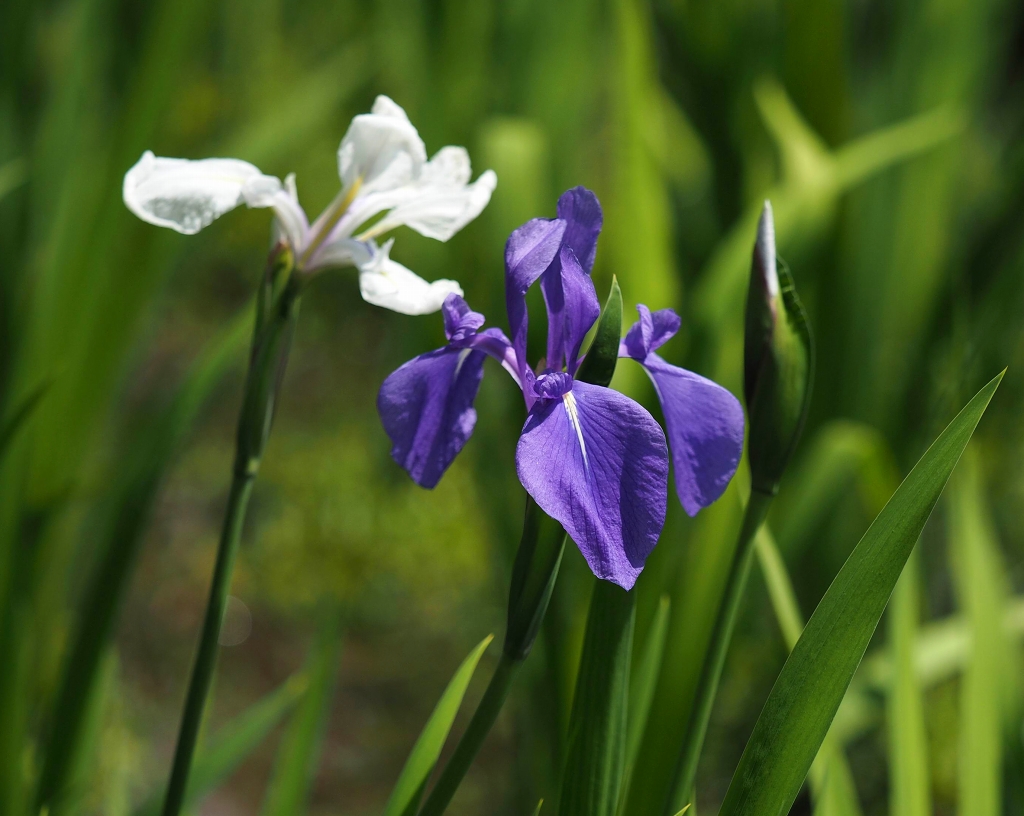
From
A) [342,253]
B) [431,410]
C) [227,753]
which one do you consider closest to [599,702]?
[431,410]

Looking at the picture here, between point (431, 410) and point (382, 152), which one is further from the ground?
point (382, 152)

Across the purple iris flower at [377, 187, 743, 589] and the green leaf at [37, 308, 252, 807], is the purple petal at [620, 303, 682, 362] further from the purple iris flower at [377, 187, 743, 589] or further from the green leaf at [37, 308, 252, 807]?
the green leaf at [37, 308, 252, 807]

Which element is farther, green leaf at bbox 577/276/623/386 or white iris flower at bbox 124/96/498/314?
white iris flower at bbox 124/96/498/314

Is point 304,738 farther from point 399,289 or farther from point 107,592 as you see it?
point 399,289

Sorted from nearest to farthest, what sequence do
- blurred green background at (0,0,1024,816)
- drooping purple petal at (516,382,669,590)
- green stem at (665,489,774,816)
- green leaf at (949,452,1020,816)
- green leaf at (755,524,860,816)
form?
drooping purple petal at (516,382,669,590), green stem at (665,489,774,816), green leaf at (755,524,860,816), green leaf at (949,452,1020,816), blurred green background at (0,0,1024,816)

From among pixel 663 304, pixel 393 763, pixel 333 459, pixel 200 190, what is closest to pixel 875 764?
pixel 393 763

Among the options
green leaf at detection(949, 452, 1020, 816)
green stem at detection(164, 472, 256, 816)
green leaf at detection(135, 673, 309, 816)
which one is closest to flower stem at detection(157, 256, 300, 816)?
green stem at detection(164, 472, 256, 816)
